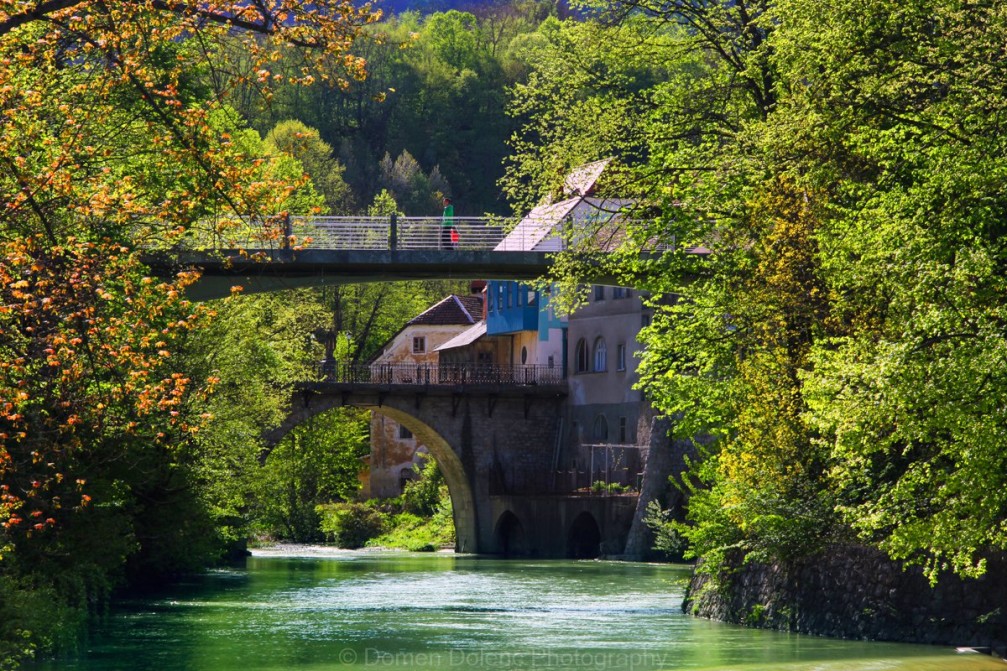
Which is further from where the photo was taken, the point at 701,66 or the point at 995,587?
the point at 701,66

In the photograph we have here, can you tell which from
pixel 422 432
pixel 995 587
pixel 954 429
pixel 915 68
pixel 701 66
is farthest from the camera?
pixel 422 432

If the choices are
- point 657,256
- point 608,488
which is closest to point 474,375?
point 608,488

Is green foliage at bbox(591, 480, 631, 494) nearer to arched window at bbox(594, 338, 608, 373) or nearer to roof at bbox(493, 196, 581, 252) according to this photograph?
arched window at bbox(594, 338, 608, 373)

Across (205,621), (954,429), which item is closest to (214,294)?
(205,621)

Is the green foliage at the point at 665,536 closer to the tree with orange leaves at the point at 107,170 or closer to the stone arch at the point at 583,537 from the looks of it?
the stone arch at the point at 583,537

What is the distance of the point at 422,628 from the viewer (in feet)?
84.0

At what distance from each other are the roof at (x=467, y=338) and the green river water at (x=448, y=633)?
35264 mm

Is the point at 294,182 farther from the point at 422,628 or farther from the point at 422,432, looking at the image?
the point at 422,432

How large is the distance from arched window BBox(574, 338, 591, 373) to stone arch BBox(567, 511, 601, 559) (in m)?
7.97

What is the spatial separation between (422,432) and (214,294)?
2585 centimetres

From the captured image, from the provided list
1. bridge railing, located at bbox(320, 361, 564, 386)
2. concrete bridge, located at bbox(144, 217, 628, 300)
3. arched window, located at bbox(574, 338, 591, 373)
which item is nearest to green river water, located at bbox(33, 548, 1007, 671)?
concrete bridge, located at bbox(144, 217, 628, 300)

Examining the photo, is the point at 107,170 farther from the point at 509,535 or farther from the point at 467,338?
the point at 467,338

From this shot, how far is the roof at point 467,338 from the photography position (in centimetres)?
7456

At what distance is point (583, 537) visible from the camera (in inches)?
2217
